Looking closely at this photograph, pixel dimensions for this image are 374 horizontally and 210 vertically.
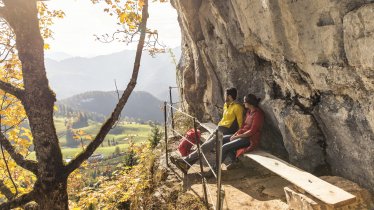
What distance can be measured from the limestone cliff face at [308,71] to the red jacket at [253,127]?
1.29ft

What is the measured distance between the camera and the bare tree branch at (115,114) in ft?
20.8

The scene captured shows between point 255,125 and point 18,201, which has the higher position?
point 255,125

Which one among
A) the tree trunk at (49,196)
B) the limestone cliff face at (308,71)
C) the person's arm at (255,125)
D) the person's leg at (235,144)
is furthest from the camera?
the person's leg at (235,144)

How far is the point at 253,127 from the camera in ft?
27.1

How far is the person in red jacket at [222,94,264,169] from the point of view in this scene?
27.3ft

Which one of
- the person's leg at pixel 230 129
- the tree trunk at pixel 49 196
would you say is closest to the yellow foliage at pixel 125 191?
the person's leg at pixel 230 129

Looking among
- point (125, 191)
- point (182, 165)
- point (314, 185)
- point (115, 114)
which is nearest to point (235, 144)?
point (182, 165)

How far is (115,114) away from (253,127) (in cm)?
372

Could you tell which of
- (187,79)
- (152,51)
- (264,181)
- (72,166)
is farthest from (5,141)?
(187,79)

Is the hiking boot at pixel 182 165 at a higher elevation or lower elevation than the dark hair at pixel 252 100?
lower

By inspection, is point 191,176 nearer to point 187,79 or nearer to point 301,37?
point 301,37

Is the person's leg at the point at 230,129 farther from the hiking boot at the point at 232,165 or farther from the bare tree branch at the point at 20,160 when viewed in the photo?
the bare tree branch at the point at 20,160

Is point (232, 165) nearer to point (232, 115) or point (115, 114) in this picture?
point (232, 115)

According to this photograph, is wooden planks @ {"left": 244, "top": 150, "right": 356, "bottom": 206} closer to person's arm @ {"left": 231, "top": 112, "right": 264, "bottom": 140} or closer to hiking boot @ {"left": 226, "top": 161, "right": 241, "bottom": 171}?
person's arm @ {"left": 231, "top": 112, "right": 264, "bottom": 140}
